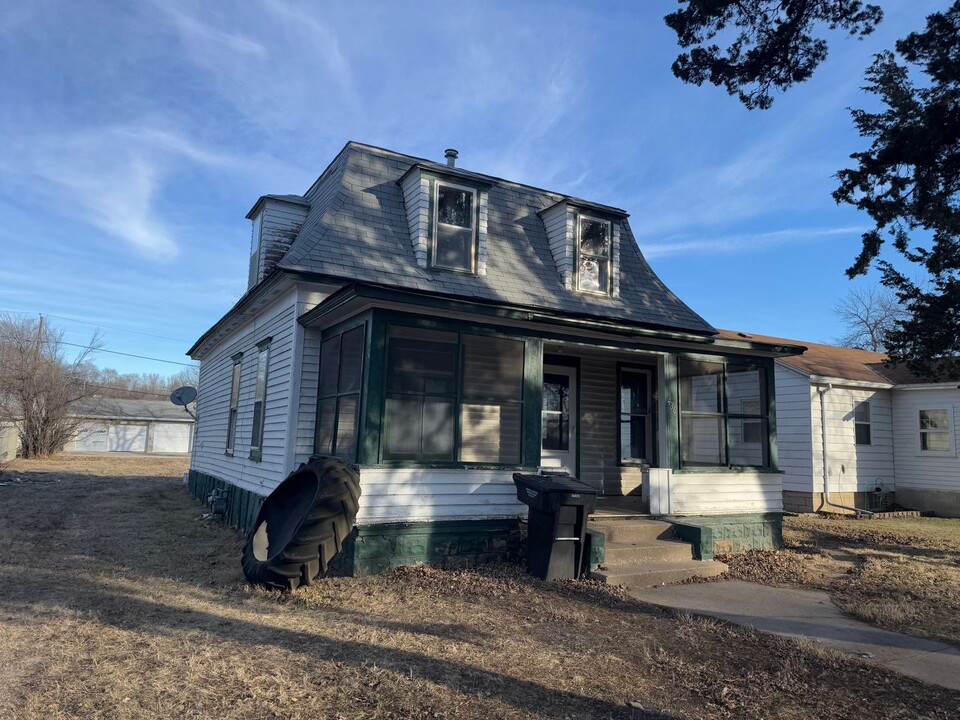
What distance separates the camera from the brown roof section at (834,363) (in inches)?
648

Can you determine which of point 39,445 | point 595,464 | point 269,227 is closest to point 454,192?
point 269,227

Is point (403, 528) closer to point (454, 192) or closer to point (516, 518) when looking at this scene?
point (516, 518)

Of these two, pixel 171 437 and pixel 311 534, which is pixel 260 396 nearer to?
pixel 311 534

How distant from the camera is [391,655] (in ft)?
15.6

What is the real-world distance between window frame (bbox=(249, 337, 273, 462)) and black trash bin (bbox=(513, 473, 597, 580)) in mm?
4682

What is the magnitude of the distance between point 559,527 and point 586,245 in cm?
587

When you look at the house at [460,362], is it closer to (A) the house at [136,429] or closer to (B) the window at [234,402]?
(B) the window at [234,402]

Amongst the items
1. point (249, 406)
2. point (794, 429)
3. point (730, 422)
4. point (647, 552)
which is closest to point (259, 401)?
point (249, 406)

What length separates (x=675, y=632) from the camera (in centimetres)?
563

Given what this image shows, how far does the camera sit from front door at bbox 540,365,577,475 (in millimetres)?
11125

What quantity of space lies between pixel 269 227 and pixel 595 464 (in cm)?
707

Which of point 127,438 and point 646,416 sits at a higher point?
point 646,416

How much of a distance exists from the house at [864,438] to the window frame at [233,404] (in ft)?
37.5

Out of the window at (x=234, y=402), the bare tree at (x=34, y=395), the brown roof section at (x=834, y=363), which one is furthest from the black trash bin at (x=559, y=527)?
the bare tree at (x=34, y=395)
